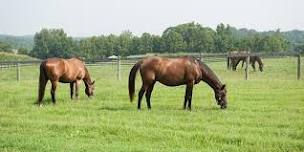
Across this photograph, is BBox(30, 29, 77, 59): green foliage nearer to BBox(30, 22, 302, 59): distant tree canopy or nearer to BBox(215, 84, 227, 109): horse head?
BBox(30, 22, 302, 59): distant tree canopy

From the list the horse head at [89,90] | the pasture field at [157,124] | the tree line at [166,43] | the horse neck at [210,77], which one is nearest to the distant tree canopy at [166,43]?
the tree line at [166,43]

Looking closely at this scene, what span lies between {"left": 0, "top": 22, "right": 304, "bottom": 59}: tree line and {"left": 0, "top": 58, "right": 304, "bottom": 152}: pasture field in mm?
64151

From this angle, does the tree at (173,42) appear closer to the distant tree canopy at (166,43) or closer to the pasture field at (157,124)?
the distant tree canopy at (166,43)

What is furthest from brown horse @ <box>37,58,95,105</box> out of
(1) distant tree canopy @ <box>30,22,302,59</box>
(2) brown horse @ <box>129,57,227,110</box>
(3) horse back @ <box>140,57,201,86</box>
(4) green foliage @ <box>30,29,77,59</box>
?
(4) green foliage @ <box>30,29,77,59</box>

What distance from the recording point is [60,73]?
15281 millimetres

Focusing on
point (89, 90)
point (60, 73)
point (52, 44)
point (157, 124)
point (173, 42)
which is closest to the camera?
point (157, 124)

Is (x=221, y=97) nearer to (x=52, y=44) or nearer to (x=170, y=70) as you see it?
(x=170, y=70)

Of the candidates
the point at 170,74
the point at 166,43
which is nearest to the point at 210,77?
the point at 170,74

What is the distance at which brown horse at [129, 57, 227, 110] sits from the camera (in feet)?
44.2

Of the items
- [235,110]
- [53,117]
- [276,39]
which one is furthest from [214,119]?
[276,39]

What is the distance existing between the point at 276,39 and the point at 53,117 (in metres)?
73.1

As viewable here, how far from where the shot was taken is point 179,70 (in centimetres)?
1364

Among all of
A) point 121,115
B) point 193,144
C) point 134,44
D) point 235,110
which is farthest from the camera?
point 134,44

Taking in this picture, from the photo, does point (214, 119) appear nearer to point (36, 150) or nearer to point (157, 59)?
point (157, 59)
